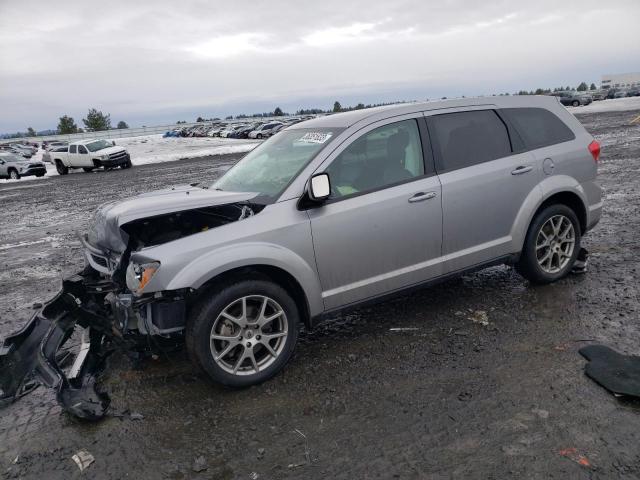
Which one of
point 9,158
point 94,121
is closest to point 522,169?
point 9,158

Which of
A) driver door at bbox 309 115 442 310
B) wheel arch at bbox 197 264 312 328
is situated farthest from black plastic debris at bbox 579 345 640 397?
wheel arch at bbox 197 264 312 328

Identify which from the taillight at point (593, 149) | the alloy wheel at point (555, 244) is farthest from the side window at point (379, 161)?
the taillight at point (593, 149)

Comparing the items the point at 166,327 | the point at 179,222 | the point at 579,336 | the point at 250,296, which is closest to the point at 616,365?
the point at 579,336

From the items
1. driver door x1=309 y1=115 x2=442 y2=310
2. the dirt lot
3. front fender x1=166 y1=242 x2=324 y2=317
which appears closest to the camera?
the dirt lot

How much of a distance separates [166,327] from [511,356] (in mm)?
2489

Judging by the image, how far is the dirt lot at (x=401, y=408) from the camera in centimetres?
276

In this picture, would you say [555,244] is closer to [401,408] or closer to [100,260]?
[401,408]

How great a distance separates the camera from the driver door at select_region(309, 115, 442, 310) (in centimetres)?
382

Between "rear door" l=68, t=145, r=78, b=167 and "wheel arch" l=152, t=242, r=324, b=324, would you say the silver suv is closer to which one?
"wheel arch" l=152, t=242, r=324, b=324

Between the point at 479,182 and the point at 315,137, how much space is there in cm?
147

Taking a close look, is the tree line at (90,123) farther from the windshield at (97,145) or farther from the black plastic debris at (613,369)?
the black plastic debris at (613,369)

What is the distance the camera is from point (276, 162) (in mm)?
4414

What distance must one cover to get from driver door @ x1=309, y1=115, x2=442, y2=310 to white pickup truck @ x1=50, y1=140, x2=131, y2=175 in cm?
2802

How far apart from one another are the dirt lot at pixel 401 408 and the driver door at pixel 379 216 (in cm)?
58
